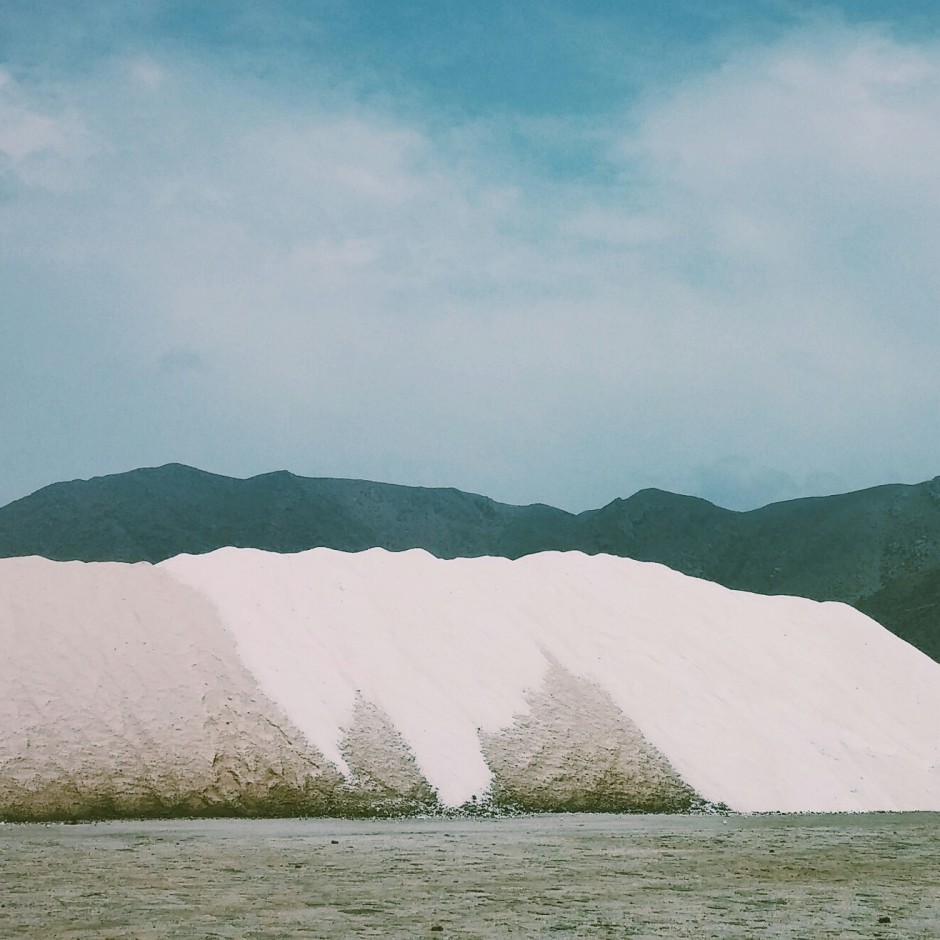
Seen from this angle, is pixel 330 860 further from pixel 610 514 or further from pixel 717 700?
pixel 610 514

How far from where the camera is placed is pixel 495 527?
14250 cm

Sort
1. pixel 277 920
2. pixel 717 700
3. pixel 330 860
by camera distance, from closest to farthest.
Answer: pixel 277 920 → pixel 330 860 → pixel 717 700

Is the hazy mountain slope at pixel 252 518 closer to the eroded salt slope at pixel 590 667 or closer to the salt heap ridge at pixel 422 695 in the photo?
the eroded salt slope at pixel 590 667

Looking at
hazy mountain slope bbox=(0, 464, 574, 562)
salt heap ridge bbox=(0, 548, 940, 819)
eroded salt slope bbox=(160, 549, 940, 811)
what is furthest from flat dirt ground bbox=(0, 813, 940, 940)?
hazy mountain slope bbox=(0, 464, 574, 562)

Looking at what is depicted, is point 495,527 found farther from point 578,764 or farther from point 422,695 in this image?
point 578,764

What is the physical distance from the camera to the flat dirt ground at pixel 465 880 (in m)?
11.9

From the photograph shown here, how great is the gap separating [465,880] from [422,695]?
53.3ft

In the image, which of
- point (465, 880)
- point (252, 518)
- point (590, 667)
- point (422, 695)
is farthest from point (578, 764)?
point (252, 518)

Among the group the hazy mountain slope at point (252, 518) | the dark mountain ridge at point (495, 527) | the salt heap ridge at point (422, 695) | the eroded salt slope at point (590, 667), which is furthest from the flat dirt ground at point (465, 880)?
the hazy mountain slope at point (252, 518)

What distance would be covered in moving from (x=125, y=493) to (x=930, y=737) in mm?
108477

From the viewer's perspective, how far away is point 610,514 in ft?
429

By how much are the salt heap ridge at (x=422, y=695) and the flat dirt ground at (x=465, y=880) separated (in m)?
2.87

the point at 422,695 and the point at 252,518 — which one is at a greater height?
the point at 252,518

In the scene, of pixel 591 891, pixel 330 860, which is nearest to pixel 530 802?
pixel 330 860
